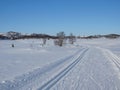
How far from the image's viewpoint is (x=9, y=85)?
838 centimetres

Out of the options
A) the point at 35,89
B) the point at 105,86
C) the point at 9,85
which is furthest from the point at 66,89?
the point at 9,85

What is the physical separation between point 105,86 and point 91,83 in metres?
0.72

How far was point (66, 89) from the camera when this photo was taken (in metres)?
7.90

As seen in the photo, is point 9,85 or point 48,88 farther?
point 9,85

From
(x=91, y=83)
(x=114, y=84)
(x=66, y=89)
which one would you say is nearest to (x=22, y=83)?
(x=66, y=89)

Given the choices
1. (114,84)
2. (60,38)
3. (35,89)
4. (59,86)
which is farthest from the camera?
(60,38)

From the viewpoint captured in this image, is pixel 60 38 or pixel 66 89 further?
pixel 60 38

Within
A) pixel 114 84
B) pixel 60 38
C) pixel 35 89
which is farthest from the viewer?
pixel 60 38

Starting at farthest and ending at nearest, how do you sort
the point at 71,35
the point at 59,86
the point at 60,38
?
the point at 71,35 → the point at 60,38 → the point at 59,86

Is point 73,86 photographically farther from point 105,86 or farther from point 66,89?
point 105,86

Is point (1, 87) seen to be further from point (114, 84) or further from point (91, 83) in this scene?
point (114, 84)

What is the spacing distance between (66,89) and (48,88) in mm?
686

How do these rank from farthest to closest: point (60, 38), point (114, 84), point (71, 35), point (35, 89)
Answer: point (71, 35), point (60, 38), point (114, 84), point (35, 89)

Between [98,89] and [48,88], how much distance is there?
1.94 metres
